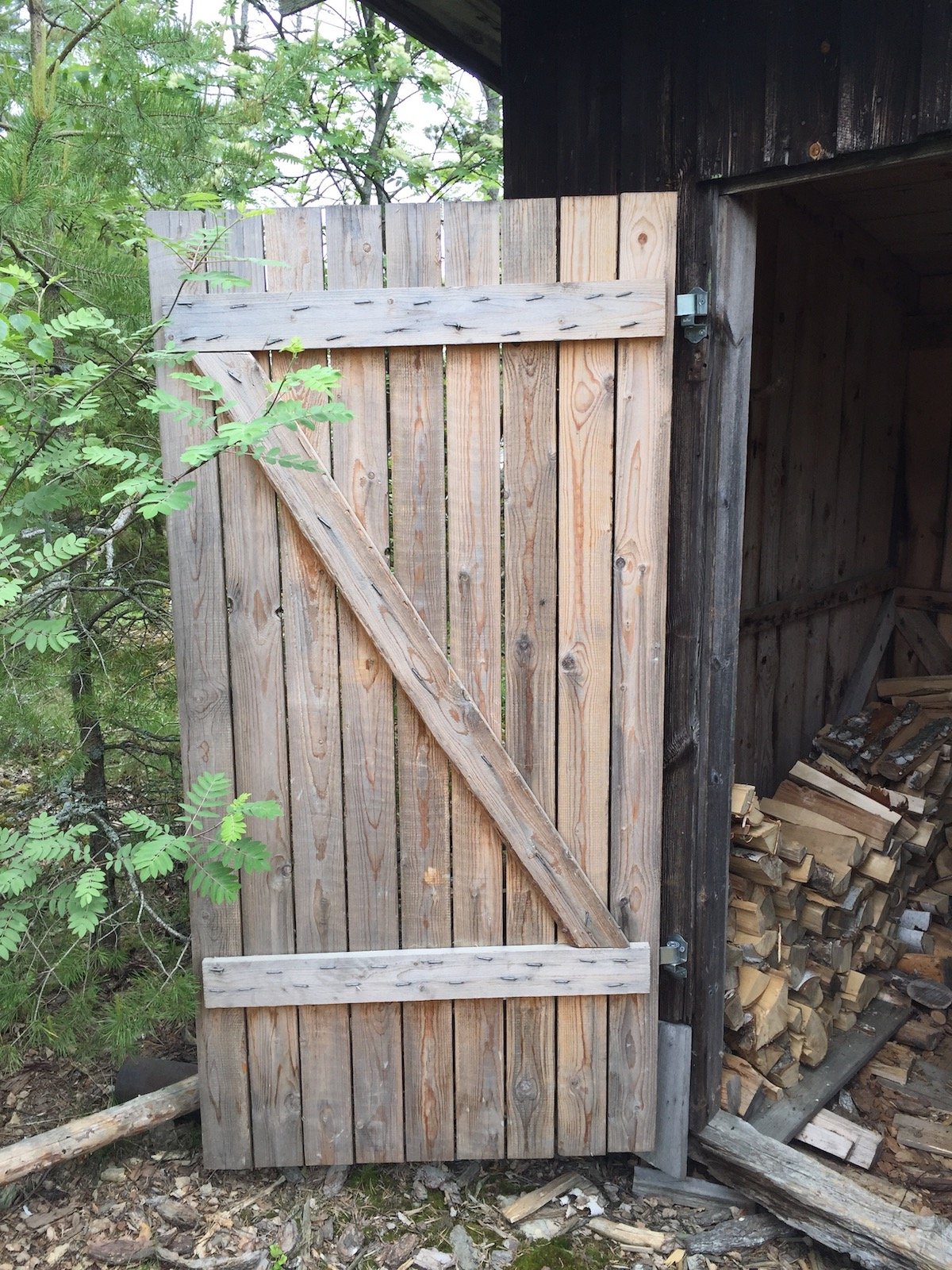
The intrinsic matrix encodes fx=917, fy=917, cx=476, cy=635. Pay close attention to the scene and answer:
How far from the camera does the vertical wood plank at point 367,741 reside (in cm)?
207

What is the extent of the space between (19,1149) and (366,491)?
6.03ft

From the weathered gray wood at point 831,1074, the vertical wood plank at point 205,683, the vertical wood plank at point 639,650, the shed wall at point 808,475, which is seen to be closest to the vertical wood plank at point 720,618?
the vertical wood plank at point 639,650

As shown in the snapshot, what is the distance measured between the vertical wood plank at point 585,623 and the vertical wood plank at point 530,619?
0.03 metres

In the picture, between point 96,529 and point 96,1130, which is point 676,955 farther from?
point 96,529

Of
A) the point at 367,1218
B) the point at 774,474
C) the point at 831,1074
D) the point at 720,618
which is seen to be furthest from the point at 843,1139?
the point at 774,474

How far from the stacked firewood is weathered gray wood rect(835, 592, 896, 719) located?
0.51ft

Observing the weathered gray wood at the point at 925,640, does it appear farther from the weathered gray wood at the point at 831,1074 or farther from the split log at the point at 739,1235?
the split log at the point at 739,1235

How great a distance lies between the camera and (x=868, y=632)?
462 cm

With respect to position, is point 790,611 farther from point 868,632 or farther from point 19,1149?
point 19,1149

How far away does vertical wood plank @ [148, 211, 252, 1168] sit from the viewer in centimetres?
212

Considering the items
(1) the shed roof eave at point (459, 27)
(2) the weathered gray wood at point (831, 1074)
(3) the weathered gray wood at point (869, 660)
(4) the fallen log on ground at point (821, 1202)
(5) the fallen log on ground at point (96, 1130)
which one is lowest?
(2) the weathered gray wood at point (831, 1074)

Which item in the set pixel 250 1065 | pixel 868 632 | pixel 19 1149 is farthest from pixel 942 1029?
pixel 19 1149

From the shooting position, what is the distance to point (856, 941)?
3.35 metres

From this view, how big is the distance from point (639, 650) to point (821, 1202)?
4.86 ft
